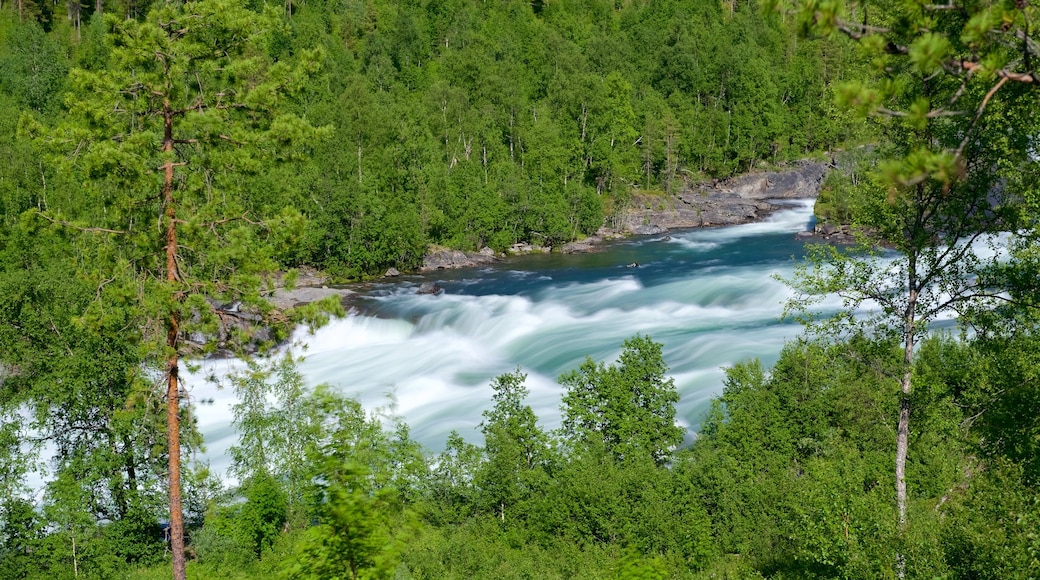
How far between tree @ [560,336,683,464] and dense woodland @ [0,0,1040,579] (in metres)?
0.10

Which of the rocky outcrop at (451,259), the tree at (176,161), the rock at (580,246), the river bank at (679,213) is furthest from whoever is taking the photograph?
the rock at (580,246)

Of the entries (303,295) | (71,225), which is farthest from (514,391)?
(303,295)

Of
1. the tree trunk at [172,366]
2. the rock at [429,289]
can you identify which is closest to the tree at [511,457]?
the tree trunk at [172,366]

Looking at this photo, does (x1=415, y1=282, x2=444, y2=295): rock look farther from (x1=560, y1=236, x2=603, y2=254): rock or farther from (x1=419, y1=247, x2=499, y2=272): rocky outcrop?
(x1=560, y1=236, x2=603, y2=254): rock

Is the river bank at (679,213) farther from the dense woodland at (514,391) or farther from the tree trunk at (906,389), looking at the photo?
the tree trunk at (906,389)

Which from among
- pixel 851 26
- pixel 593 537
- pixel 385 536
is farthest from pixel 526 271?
pixel 851 26

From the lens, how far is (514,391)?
102 ft

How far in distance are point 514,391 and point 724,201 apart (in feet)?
183

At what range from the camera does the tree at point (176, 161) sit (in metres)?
13.3

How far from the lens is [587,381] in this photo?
28.5 metres

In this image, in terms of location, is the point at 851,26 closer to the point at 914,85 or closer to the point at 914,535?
the point at 914,85

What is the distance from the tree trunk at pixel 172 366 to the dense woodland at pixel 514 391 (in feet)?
0.17

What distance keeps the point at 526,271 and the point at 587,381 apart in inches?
1190

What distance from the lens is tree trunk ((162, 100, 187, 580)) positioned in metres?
13.6
